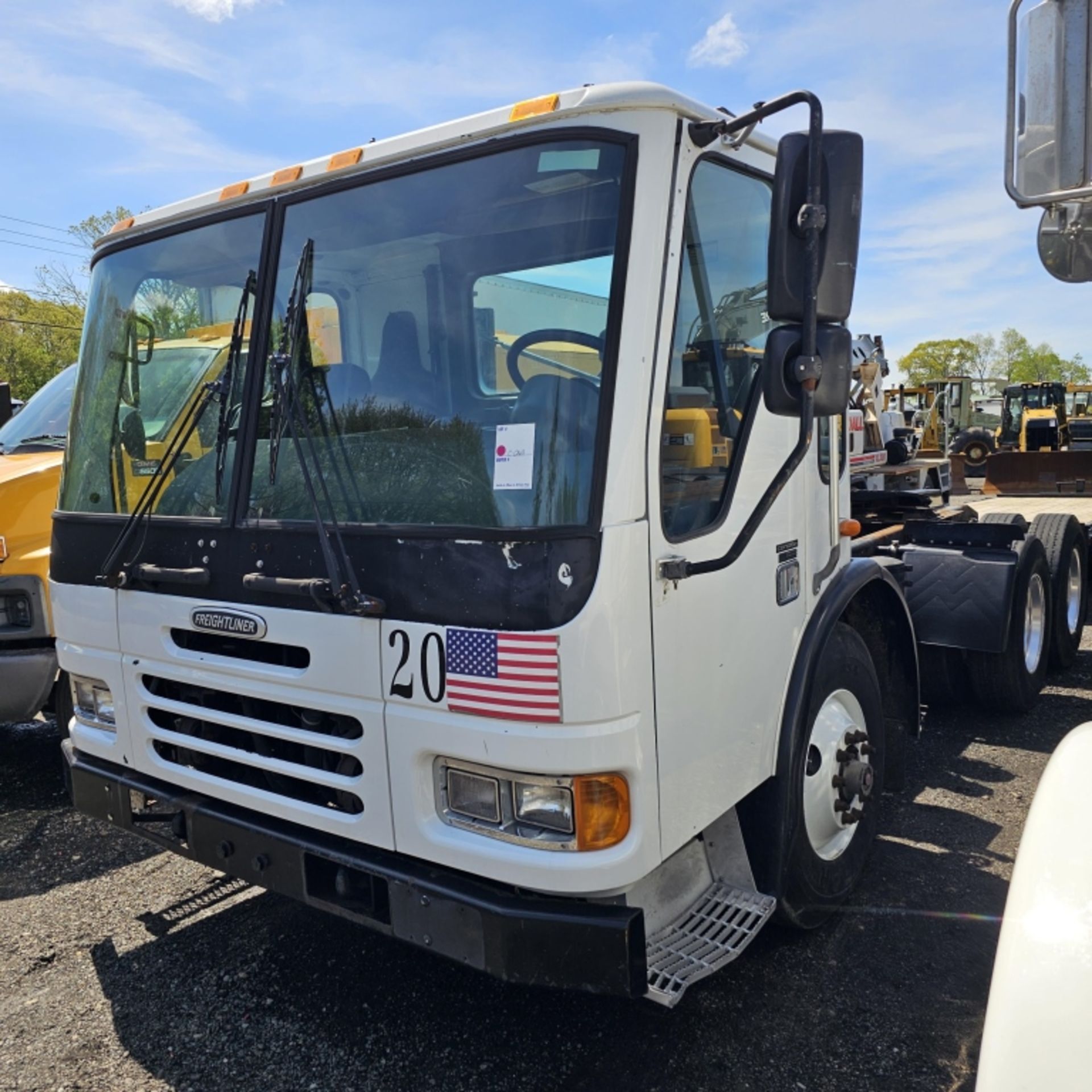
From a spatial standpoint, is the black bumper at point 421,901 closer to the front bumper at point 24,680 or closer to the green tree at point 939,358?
the front bumper at point 24,680

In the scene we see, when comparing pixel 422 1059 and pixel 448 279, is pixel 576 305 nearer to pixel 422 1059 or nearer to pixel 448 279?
pixel 448 279

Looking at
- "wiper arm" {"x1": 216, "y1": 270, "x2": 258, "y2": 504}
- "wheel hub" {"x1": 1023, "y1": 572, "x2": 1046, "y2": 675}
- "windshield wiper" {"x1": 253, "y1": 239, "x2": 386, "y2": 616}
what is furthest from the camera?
"wheel hub" {"x1": 1023, "y1": 572, "x2": 1046, "y2": 675}

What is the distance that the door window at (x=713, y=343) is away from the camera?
2457 mm

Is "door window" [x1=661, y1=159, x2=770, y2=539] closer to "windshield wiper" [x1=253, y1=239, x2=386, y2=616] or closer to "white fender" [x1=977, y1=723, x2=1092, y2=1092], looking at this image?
"windshield wiper" [x1=253, y1=239, x2=386, y2=616]

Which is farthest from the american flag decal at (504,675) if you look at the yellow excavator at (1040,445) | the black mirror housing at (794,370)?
the yellow excavator at (1040,445)

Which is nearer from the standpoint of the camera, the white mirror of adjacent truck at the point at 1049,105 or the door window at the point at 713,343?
the white mirror of adjacent truck at the point at 1049,105

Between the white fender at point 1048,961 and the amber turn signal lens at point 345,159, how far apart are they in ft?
7.51

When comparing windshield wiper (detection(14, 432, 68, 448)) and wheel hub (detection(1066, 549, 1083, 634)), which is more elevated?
windshield wiper (detection(14, 432, 68, 448))

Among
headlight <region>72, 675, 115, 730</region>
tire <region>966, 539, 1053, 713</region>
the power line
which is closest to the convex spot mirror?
headlight <region>72, 675, 115, 730</region>

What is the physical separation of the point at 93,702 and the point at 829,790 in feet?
8.28

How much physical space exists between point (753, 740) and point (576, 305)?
1.33 metres

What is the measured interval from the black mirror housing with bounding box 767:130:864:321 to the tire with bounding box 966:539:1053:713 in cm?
331

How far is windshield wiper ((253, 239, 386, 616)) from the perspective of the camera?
8.00ft

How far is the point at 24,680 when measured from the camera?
455cm
